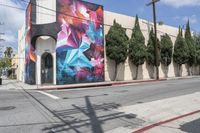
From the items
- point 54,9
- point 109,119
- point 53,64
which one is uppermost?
point 54,9

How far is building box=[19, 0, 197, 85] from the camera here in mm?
28625

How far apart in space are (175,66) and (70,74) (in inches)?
842

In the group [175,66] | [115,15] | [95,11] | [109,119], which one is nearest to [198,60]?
[175,66]

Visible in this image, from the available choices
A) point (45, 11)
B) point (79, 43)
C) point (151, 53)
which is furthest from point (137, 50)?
point (45, 11)

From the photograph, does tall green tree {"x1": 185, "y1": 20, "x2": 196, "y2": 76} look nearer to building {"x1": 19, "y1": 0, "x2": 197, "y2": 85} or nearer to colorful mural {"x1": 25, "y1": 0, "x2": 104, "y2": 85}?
building {"x1": 19, "y1": 0, "x2": 197, "y2": 85}

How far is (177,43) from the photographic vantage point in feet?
142

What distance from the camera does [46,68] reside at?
98.5 ft

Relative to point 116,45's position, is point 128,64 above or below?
below

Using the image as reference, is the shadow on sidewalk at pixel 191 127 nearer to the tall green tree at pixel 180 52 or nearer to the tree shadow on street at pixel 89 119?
the tree shadow on street at pixel 89 119

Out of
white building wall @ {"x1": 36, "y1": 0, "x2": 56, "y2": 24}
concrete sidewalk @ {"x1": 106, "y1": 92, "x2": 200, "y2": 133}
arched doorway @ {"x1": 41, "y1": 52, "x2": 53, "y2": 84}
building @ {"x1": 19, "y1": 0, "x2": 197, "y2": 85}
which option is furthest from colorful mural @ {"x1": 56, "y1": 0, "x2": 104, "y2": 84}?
concrete sidewalk @ {"x1": 106, "y1": 92, "x2": 200, "y2": 133}

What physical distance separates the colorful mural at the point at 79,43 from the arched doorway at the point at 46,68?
4.99ft

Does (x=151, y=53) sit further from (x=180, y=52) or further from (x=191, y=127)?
(x=191, y=127)

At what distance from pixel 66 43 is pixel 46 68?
11.9 ft

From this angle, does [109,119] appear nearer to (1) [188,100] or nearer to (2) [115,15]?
(1) [188,100]
